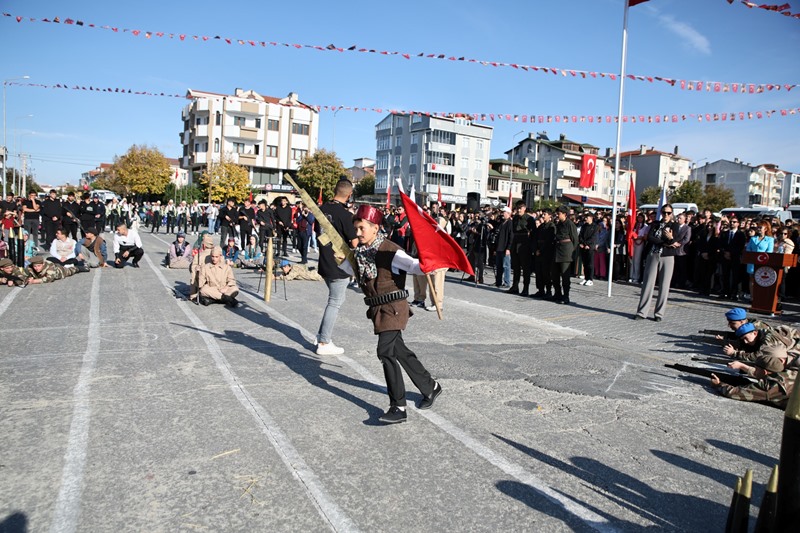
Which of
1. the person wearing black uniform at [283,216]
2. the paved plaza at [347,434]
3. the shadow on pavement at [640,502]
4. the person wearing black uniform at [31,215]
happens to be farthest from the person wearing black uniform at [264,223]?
the shadow on pavement at [640,502]

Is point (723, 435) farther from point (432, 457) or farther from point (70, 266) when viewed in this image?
point (70, 266)

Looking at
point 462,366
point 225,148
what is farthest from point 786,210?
point 225,148

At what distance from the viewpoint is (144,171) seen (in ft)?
219

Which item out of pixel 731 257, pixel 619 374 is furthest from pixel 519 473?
A: pixel 731 257

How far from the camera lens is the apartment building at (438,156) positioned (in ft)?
261

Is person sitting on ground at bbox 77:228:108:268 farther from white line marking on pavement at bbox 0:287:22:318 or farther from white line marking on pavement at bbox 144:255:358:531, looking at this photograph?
white line marking on pavement at bbox 144:255:358:531

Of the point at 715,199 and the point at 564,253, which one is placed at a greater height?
the point at 715,199

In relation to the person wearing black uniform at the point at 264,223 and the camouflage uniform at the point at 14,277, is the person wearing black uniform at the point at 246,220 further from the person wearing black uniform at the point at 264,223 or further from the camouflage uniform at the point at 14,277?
the camouflage uniform at the point at 14,277

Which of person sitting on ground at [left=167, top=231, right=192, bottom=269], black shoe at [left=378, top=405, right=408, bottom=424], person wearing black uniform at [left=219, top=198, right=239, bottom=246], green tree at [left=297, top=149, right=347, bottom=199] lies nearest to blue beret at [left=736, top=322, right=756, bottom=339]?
black shoe at [left=378, top=405, right=408, bottom=424]

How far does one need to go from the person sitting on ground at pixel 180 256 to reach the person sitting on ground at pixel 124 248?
0.86m

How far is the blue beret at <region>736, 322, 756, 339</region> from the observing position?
671 cm

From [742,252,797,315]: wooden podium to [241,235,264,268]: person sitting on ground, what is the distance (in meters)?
11.7

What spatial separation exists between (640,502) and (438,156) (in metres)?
79.1

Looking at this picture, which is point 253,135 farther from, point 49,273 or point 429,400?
point 429,400
